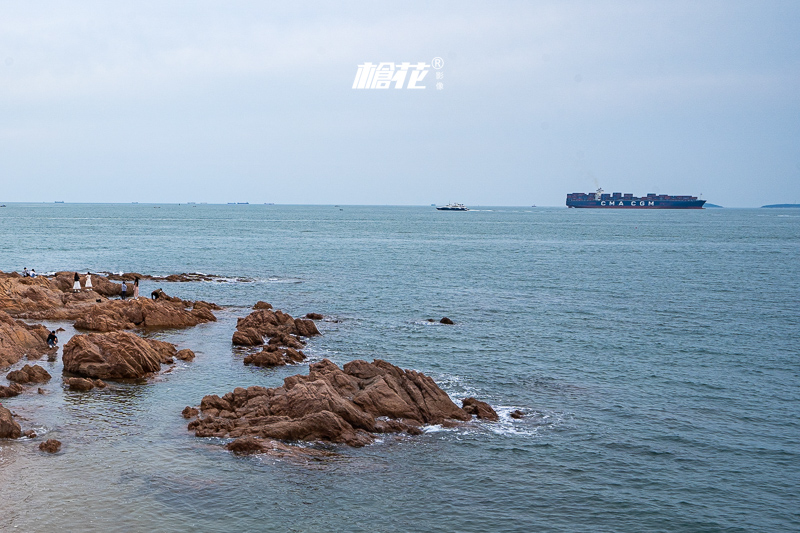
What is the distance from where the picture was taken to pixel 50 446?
86.8 feet

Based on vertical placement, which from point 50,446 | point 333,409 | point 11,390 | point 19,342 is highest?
point 19,342

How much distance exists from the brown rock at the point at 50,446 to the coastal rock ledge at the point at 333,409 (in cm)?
540

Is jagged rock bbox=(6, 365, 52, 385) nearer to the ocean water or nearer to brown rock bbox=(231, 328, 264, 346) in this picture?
the ocean water

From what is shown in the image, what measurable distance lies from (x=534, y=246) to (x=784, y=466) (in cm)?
12140

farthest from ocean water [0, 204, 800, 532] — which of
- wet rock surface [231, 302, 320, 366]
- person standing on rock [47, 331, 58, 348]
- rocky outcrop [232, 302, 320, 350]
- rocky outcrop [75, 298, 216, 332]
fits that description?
person standing on rock [47, 331, 58, 348]

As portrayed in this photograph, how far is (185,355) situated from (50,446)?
16.1 m

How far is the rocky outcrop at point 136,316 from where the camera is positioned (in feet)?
165

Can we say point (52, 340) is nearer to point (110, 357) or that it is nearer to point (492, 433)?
point (110, 357)

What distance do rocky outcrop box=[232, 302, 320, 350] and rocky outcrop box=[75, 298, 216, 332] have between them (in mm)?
5601

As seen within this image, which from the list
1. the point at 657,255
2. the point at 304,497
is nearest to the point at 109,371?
the point at 304,497

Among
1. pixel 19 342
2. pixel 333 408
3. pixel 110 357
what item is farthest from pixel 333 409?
pixel 19 342

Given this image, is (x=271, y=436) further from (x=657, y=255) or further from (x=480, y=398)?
(x=657, y=255)

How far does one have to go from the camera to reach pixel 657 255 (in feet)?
406

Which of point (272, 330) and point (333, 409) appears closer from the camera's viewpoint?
point (333, 409)
